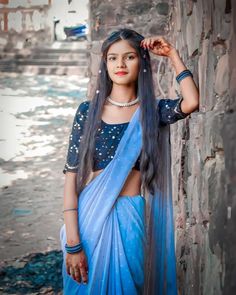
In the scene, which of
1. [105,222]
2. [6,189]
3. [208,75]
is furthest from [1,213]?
[208,75]

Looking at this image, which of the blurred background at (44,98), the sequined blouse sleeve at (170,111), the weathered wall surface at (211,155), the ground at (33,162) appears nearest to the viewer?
the weathered wall surface at (211,155)

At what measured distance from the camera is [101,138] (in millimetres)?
1549

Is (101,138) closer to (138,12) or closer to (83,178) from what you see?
(83,178)

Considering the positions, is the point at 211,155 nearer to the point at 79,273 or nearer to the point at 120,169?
the point at 120,169

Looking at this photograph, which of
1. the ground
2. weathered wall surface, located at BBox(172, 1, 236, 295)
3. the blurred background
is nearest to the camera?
weathered wall surface, located at BBox(172, 1, 236, 295)

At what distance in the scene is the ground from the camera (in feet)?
9.79

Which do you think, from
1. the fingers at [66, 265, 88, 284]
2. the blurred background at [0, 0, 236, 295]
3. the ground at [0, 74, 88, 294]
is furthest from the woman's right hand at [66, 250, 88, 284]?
the ground at [0, 74, 88, 294]

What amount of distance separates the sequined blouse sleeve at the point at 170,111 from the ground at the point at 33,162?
163 cm

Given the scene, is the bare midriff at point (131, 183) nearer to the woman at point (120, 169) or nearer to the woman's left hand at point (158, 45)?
the woman at point (120, 169)

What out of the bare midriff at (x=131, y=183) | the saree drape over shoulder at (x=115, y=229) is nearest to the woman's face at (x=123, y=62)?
the saree drape over shoulder at (x=115, y=229)

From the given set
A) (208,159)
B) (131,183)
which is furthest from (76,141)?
(208,159)

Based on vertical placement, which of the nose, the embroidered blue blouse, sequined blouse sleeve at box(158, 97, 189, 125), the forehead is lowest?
the embroidered blue blouse

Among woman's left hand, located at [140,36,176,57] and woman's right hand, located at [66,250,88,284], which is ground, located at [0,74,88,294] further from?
woman's left hand, located at [140,36,176,57]

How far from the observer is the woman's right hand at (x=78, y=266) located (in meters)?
1.51
